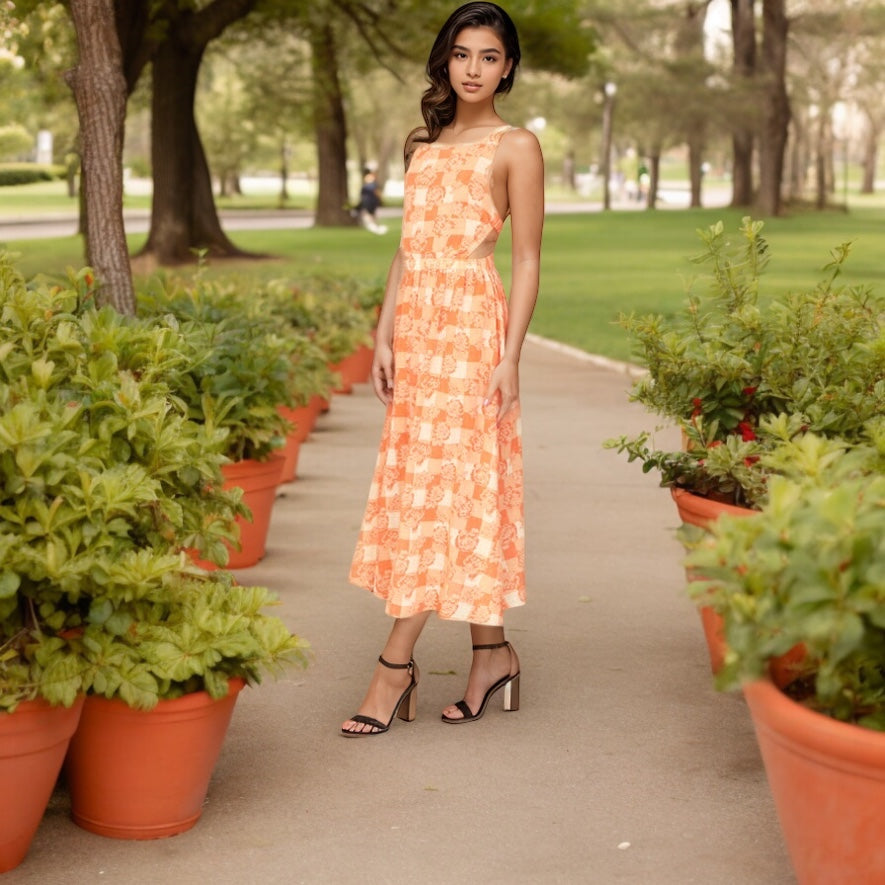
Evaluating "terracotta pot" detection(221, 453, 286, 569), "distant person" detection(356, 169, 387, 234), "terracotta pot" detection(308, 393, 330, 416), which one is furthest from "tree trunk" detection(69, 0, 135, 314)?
"distant person" detection(356, 169, 387, 234)

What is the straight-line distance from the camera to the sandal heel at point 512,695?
15.5ft

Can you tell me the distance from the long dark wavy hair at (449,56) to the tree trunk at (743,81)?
50363 mm

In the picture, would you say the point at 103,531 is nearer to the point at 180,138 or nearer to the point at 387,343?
the point at 387,343

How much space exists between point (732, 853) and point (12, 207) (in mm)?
53493

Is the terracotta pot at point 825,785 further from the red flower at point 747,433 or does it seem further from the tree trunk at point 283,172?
the tree trunk at point 283,172

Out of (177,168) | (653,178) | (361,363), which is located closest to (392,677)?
(361,363)

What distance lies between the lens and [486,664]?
15.4ft

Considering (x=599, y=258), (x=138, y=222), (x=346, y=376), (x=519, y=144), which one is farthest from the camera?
(x=138, y=222)

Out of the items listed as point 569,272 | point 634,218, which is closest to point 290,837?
point 569,272

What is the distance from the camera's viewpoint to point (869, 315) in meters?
5.22

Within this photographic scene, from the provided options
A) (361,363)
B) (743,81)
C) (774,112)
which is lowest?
(361,363)

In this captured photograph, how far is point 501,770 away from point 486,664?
0.52 meters

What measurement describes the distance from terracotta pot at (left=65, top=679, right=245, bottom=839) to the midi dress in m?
0.86

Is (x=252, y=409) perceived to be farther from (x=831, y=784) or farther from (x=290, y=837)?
(x=831, y=784)
